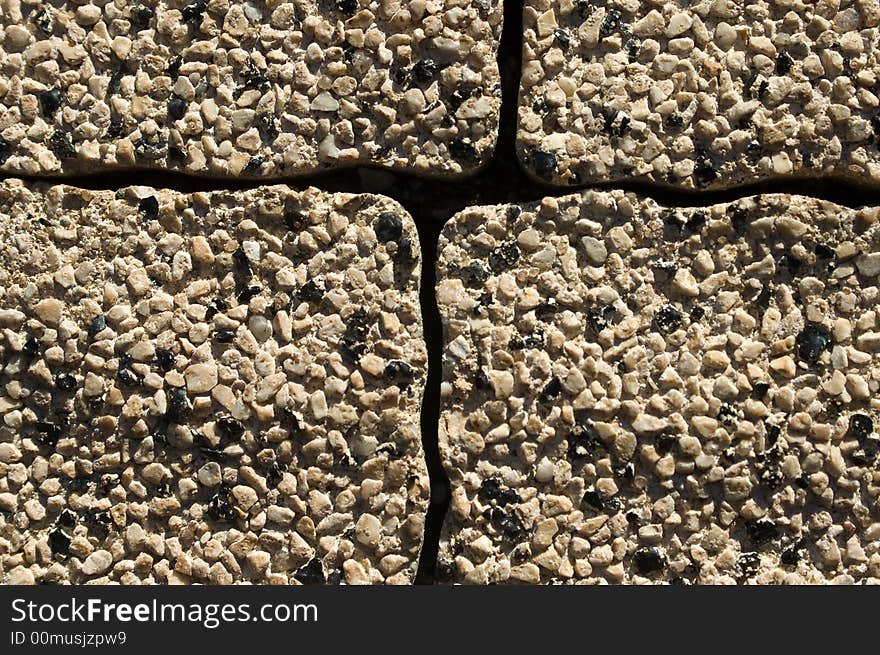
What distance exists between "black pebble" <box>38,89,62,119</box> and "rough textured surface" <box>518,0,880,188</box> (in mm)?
464

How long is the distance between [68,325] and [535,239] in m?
0.47

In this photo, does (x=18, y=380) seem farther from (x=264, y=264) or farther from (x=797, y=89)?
(x=797, y=89)

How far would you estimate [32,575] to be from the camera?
3.72 ft

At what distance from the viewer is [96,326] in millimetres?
1140

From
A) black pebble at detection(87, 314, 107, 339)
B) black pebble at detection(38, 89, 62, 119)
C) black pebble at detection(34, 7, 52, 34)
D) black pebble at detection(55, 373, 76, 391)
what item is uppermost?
black pebble at detection(34, 7, 52, 34)

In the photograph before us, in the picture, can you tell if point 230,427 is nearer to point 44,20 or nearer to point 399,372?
point 399,372

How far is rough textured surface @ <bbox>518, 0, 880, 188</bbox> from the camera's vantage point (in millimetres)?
1130

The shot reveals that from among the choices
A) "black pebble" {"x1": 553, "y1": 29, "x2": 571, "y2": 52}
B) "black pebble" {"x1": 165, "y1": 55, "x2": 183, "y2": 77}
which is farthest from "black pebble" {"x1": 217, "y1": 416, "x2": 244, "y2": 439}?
"black pebble" {"x1": 553, "y1": 29, "x2": 571, "y2": 52}

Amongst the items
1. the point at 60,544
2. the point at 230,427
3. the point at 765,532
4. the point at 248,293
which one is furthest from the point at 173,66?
the point at 765,532

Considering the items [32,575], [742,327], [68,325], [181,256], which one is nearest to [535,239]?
[742,327]

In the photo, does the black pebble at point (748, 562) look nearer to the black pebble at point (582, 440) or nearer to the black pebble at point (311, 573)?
the black pebble at point (582, 440)

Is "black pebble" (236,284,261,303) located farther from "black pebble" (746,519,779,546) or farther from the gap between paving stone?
"black pebble" (746,519,779,546)

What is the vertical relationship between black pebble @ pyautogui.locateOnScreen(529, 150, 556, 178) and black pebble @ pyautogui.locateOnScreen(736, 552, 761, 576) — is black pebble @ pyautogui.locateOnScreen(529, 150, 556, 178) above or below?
above

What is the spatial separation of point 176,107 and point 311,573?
A: 479 millimetres
